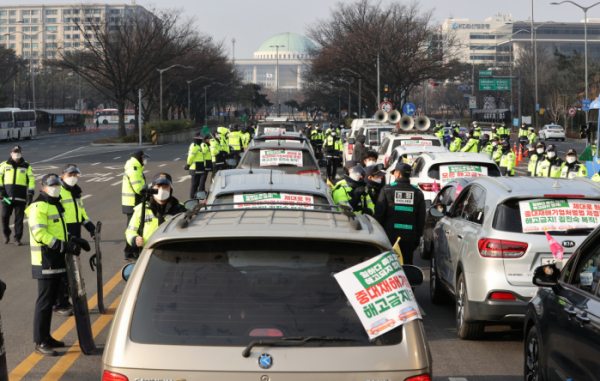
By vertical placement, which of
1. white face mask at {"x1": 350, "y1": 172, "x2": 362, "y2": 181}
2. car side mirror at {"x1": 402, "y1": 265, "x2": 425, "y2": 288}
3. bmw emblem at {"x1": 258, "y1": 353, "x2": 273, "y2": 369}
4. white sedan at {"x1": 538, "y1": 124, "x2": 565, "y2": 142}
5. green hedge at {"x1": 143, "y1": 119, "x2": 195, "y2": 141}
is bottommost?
Result: bmw emblem at {"x1": 258, "y1": 353, "x2": 273, "y2": 369}

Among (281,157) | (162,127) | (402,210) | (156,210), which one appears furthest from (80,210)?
(162,127)

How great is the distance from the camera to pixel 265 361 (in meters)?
3.05

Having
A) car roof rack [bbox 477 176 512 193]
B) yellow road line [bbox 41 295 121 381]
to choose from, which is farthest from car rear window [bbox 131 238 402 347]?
car roof rack [bbox 477 176 512 193]

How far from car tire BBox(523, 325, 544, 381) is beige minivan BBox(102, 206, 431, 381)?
2.23m

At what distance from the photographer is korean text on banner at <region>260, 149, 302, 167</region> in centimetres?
1245

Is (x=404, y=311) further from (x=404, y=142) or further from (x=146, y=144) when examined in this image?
(x=146, y=144)

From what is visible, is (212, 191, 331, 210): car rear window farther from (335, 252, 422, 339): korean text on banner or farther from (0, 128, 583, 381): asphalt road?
(335, 252, 422, 339): korean text on banner

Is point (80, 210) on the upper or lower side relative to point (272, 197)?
lower

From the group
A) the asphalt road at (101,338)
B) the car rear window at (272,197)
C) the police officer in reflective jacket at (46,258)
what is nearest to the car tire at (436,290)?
the asphalt road at (101,338)

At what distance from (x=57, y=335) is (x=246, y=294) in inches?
199

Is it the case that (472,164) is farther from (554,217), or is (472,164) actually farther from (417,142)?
(417,142)

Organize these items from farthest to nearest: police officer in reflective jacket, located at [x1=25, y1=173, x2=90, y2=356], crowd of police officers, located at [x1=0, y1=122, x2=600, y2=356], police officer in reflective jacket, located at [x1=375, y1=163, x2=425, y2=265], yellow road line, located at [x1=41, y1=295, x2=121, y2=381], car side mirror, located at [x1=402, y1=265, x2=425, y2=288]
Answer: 1. police officer in reflective jacket, located at [x1=375, y1=163, x2=425, y2=265]
2. crowd of police officers, located at [x1=0, y1=122, x2=600, y2=356]
3. police officer in reflective jacket, located at [x1=25, y1=173, x2=90, y2=356]
4. yellow road line, located at [x1=41, y1=295, x2=121, y2=381]
5. car side mirror, located at [x1=402, y1=265, x2=425, y2=288]

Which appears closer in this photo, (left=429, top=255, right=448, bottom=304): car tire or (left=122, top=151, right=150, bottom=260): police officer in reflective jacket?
(left=429, top=255, right=448, bottom=304): car tire

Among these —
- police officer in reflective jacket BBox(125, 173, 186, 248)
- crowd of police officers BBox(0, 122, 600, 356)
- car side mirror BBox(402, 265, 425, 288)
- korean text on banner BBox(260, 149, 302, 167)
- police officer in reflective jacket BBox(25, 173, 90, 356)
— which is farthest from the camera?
korean text on banner BBox(260, 149, 302, 167)
